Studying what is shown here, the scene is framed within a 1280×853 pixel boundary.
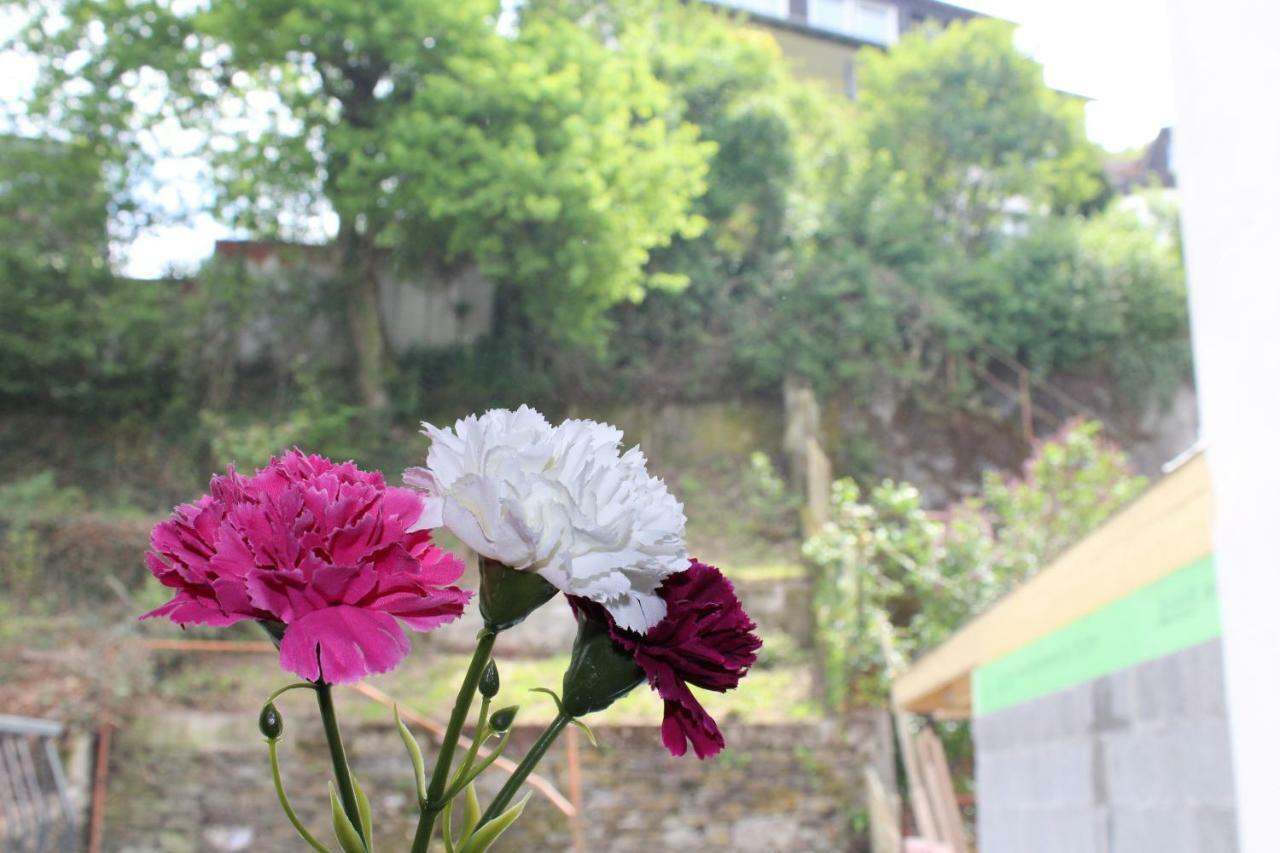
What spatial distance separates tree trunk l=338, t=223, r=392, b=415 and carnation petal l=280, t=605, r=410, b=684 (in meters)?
2.21

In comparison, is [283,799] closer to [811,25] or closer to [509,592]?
[509,592]

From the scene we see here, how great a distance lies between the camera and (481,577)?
0.90 feet

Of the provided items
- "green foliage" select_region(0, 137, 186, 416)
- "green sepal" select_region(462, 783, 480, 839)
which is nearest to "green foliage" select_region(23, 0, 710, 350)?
"green foliage" select_region(0, 137, 186, 416)

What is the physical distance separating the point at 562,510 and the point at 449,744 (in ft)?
0.19

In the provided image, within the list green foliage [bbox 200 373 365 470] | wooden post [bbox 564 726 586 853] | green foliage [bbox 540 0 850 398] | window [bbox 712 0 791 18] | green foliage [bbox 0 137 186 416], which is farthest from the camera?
window [bbox 712 0 791 18]

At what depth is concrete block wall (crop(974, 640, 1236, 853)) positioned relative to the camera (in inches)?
40.1

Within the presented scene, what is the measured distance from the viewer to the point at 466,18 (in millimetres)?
3518

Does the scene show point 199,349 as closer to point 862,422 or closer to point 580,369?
point 580,369

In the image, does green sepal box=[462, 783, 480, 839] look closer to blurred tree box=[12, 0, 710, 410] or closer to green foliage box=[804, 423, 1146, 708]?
blurred tree box=[12, 0, 710, 410]

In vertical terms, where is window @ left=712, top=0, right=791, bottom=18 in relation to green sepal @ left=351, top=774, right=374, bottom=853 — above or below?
above

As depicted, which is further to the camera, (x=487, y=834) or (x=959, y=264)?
(x=959, y=264)

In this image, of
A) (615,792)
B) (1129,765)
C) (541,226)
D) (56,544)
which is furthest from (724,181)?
(1129,765)

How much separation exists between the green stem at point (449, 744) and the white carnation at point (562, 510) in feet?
0.08

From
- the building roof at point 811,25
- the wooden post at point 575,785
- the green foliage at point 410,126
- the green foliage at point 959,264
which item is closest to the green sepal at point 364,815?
the green foliage at point 410,126
